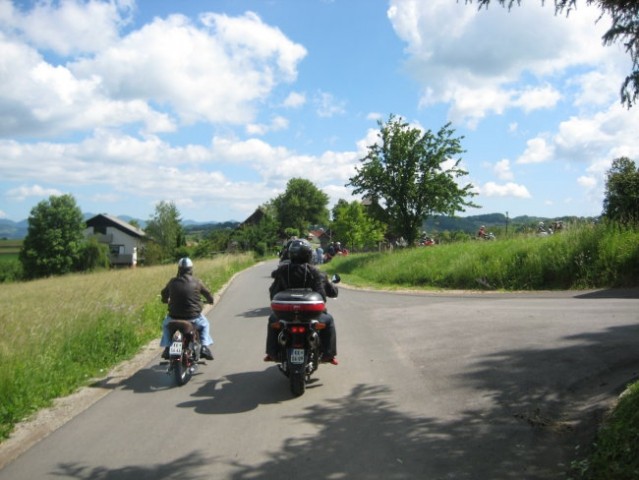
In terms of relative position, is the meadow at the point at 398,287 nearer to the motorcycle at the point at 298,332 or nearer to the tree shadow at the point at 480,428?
the tree shadow at the point at 480,428

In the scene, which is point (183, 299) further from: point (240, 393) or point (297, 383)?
point (297, 383)

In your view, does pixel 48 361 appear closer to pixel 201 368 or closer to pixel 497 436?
pixel 201 368

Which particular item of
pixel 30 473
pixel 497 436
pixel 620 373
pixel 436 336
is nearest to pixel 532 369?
pixel 620 373

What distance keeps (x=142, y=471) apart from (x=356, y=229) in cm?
5573

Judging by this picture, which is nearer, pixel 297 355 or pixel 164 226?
pixel 297 355

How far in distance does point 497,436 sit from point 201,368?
4710 mm

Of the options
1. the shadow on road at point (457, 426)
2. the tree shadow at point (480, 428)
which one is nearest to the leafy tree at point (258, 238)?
the shadow on road at point (457, 426)

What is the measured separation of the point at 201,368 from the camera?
8.12 m

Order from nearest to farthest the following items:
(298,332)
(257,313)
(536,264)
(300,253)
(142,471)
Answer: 1. (142,471)
2. (298,332)
3. (300,253)
4. (257,313)
5. (536,264)

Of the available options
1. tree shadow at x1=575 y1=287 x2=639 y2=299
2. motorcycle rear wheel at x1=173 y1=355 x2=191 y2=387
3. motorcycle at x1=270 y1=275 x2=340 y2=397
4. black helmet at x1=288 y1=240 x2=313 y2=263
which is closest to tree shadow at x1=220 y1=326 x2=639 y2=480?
motorcycle at x1=270 y1=275 x2=340 y2=397

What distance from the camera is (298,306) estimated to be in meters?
6.58

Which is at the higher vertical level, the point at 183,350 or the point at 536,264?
the point at 536,264

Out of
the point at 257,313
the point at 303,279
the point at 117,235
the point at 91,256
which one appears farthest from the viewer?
the point at 117,235

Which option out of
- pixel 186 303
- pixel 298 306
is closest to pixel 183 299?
pixel 186 303
